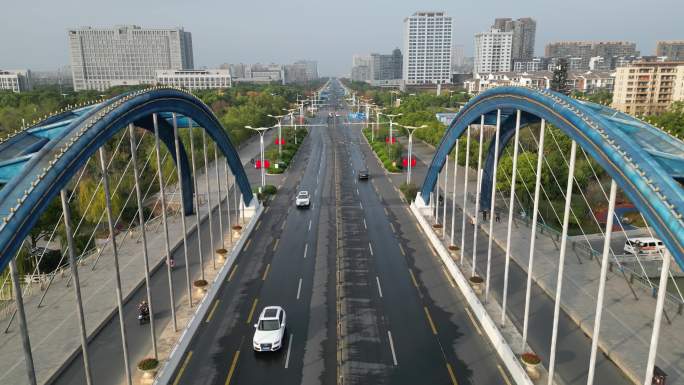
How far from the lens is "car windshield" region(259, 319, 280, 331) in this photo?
24125 mm

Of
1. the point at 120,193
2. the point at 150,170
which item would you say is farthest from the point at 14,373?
the point at 150,170

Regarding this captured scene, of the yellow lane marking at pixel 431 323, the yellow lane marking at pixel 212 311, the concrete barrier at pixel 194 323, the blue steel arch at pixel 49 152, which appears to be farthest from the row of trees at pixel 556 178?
the blue steel arch at pixel 49 152

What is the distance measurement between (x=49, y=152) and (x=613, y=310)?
29.2 m

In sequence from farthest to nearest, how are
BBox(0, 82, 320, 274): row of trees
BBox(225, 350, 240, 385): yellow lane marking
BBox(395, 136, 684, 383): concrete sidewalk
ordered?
BBox(0, 82, 320, 274): row of trees < BBox(395, 136, 684, 383): concrete sidewalk < BBox(225, 350, 240, 385): yellow lane marking

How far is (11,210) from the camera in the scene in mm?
13430

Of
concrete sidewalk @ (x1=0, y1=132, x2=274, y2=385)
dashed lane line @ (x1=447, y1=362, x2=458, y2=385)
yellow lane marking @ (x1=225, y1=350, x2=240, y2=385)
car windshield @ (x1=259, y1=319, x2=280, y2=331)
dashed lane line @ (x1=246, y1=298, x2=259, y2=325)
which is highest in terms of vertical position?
car windshield @ (x1=259, y1=319, x2=280, y2=331)

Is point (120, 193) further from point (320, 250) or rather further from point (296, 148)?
point (296, 148)

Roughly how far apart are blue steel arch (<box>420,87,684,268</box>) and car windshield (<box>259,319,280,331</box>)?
1650 cm

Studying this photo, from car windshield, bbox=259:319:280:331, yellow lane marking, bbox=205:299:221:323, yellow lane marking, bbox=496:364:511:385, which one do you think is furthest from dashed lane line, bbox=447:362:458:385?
yellow lane marking, bbox=205:299:221:323

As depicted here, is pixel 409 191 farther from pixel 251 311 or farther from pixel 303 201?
pixel 251 311

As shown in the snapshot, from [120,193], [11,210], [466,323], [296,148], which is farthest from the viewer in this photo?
[296,148]

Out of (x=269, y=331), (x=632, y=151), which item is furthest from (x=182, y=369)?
(x=632, y=151)

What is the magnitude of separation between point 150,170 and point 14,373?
39.5 metres

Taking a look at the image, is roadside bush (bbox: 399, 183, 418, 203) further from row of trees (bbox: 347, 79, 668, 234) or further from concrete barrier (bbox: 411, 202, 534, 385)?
concrete barrier (bbox: 411, 202, 534, 385)
